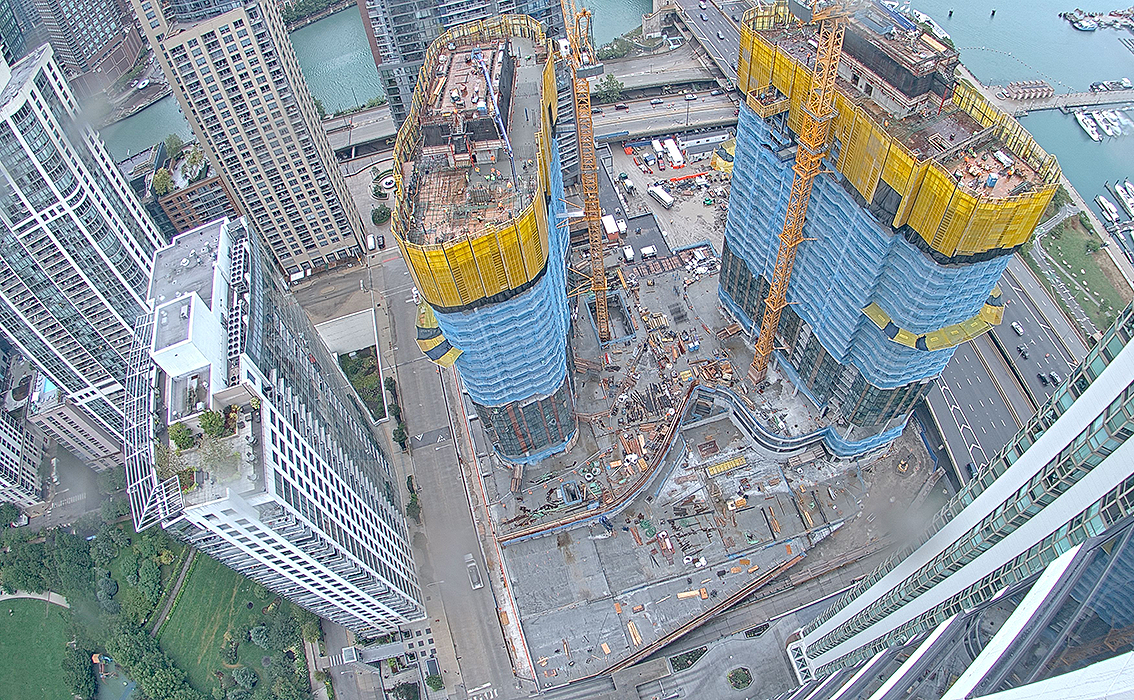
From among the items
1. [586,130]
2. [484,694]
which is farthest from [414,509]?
[586,130]

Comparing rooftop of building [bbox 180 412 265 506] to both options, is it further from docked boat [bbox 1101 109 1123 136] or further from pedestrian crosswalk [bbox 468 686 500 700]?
docked boat [bbox 1101 109 1123 136]

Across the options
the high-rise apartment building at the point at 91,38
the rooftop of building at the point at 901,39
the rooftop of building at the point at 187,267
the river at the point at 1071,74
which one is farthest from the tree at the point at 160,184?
the river at the point at 1071,74

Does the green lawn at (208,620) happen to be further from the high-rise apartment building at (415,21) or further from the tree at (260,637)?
the high-rise apartment building at (415,21)

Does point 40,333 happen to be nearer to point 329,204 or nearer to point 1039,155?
point 329,204

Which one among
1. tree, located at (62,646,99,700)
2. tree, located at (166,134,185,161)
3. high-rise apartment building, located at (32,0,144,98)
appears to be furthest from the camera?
high-rise apartment building, located at (32,0,144,98)

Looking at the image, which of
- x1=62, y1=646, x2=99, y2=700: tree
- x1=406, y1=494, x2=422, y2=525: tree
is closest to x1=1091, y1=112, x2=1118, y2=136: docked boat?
x1=406, y1=494, x2=422, y2=525: tree
